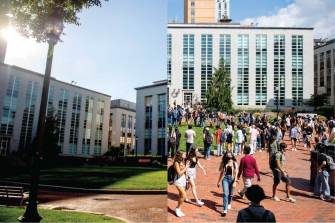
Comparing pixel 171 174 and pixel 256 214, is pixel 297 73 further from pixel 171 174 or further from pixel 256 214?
pixel 256 214

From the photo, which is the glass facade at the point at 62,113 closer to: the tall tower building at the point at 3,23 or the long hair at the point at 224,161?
the tall tower building at the point at 3,23

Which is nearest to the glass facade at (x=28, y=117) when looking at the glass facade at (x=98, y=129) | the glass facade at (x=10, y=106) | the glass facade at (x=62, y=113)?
the glass facade at (x=10, y=106)

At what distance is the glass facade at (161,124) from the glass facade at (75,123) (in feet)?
2.92

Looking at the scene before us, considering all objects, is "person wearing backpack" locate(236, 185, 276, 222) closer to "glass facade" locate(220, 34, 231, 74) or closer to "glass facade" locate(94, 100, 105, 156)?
"glass facade" locate(94, 100, 105, 156)

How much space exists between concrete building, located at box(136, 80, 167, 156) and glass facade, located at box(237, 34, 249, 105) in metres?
0.96

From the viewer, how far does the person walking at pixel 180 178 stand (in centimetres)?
455

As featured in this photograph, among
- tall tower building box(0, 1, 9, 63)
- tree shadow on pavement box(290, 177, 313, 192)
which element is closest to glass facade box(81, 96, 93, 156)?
tall tower building box(0, 1, 9, 63)

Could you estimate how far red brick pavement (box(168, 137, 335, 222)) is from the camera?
462 cm

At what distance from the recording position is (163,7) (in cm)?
511

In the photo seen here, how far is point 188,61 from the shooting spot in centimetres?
498

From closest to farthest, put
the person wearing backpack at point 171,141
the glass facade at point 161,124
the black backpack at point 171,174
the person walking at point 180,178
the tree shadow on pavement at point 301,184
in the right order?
the glass facade at point 161,124
the person walking at point 180,178
the black backpack at point 171,174
the person wearing backpack at point 171,141
the tree shadow on pavement at point 301,184

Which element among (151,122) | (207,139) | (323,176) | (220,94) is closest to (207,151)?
(207,139)

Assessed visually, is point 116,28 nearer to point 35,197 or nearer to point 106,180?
point 106,180

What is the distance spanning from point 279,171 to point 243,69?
1.38m
